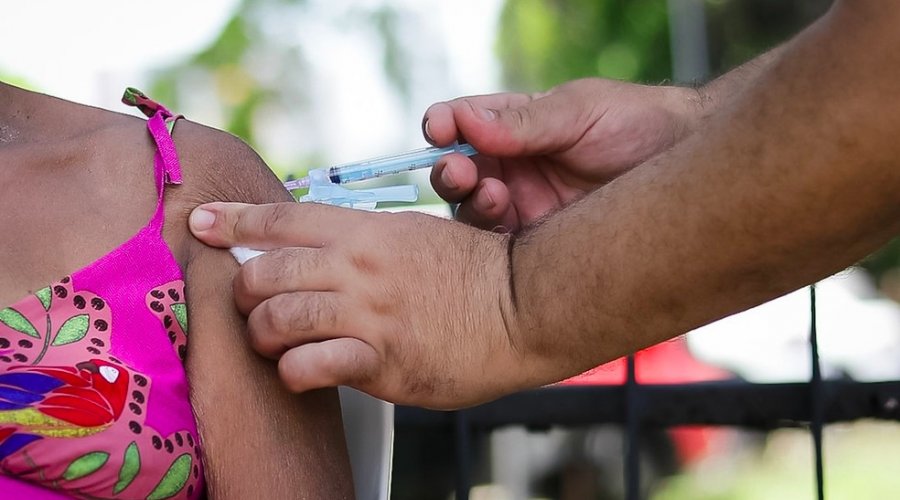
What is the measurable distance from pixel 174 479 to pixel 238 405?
0.35 ft

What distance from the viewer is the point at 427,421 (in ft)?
5.65

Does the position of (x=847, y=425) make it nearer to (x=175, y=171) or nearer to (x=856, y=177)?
(x=856, y=177)

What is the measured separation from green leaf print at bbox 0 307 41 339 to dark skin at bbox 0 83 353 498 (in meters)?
0.02

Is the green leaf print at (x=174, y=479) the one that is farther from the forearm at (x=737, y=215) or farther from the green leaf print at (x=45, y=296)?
the forearm at (x=737, y=215)

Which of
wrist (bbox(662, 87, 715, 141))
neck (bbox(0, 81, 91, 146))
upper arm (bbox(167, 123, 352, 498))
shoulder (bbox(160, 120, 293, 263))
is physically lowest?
upper arm (bbox(167, 123, 352, 498))

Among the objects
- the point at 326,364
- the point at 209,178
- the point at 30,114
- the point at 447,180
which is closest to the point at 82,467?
the point at 326,364

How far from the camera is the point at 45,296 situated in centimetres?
121

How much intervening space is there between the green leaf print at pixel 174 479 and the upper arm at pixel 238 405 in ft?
0.10

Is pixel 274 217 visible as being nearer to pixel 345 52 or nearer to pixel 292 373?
pixel 292 373

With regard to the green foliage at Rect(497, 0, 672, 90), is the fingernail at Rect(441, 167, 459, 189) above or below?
below

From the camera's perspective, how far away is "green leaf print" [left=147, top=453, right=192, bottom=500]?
116 centimetres

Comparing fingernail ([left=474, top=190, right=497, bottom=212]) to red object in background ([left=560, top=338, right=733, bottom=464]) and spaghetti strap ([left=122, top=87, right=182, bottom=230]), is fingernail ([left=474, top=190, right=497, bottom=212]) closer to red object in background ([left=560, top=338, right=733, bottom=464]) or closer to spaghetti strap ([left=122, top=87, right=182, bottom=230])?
red object in background ([left=560, top=338, right=733, bottom=464])

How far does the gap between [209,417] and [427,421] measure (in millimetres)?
571

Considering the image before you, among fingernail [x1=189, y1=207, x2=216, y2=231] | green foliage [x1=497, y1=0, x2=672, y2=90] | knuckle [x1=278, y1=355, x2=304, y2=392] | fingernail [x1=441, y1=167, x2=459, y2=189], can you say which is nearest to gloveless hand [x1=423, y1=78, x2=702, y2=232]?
fingernail [x1=441, y1=167, x2=459, y2=189]
